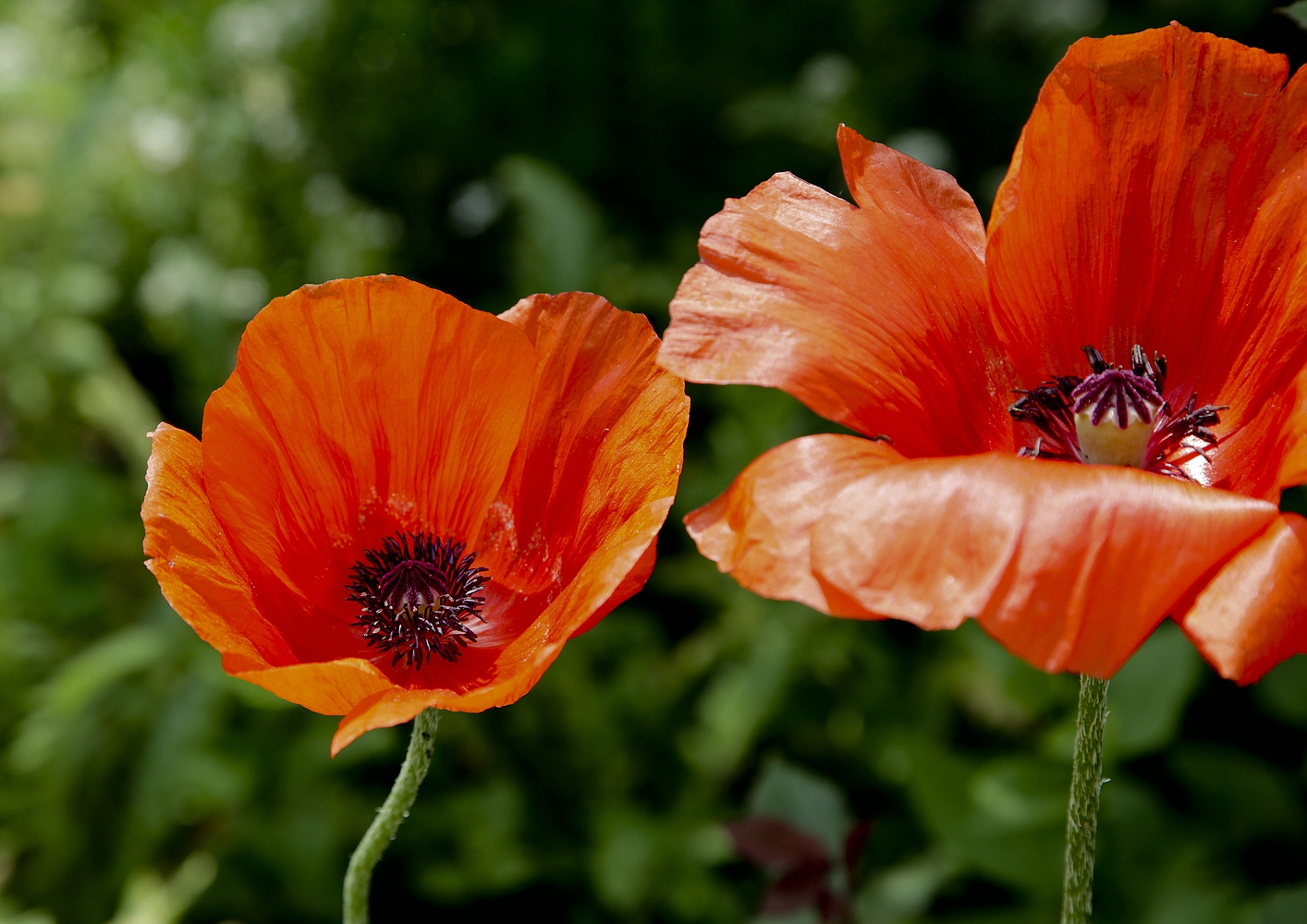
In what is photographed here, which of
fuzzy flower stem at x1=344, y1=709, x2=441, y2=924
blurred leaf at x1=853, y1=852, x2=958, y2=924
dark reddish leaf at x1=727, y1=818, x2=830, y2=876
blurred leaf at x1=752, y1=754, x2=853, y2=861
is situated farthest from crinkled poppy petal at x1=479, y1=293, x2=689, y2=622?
blurred leaf at x1=853, y1=852, x2=958, y2=924

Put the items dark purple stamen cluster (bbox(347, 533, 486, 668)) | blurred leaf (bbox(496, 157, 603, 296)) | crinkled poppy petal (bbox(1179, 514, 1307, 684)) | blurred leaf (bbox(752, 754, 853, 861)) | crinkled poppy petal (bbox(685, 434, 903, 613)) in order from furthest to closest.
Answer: blurred leaf (bbox(496, 157, 603, 296)) → blurred leaf (bbox(752, 754, 853, 861)) → dark purple stamen cluster (bbox(347, 533, 486, 668)) → crinkled poppy petal (bbox(685, 434, 903, 613)) → crinkled poppy petal (bbox(1179, 514, 1307, 684))

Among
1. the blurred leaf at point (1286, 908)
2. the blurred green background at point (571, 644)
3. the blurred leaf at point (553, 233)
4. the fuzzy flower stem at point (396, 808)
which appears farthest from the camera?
the blurred leaf at point (553, 233)

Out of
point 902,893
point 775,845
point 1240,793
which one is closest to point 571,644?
point 902,893

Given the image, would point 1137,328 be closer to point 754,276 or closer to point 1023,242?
point 1023,242

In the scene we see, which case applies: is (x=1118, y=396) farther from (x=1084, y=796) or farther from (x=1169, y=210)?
(x=1084, y=796)

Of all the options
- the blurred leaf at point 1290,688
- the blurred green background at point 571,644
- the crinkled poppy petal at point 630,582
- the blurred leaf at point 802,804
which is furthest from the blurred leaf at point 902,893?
the crinkled poppy petal at point 630,582

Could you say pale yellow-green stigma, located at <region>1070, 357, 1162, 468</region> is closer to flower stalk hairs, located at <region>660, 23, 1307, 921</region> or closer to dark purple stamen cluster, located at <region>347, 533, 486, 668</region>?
flower stalk hairs, located at <region>660, 23, 1307, 921</region>

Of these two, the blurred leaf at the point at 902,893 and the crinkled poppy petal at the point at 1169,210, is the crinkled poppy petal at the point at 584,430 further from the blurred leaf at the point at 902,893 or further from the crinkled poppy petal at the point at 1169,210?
the blurred leaf at the point at 902,893
